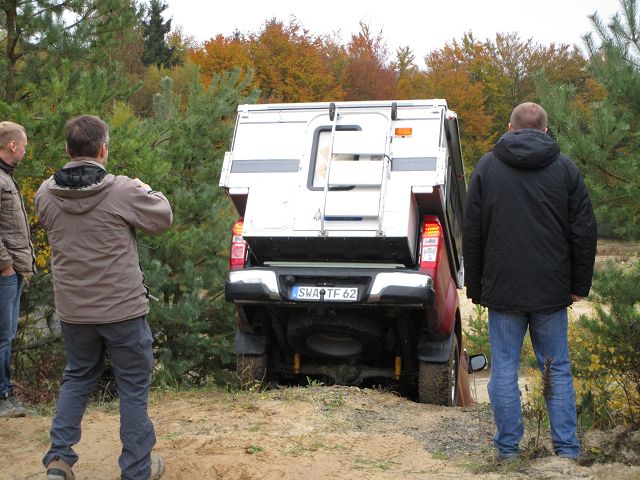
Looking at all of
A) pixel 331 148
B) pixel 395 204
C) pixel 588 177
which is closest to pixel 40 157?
pixel 331 148

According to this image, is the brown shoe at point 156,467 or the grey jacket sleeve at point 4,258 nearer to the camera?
the brown shoe at point 156,467

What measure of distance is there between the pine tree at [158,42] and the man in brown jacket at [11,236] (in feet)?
115

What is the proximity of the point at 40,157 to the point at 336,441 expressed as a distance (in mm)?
4167

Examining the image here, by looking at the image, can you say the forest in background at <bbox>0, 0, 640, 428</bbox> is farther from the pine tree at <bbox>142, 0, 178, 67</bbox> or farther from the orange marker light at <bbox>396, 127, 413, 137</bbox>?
the pine tree at <bbox>142, 0, 178, 67</bbox>

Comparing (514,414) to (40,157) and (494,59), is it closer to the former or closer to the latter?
(40,157)

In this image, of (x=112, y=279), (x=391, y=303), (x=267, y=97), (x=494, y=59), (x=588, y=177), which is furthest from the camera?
(x=494, y=59)

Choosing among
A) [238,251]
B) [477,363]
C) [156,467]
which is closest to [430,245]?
[238,251]

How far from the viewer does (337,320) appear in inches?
287

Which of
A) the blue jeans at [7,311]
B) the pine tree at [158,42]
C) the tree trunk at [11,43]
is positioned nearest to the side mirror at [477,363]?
the blue jeans at [7,311]

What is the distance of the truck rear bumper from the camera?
682 cm

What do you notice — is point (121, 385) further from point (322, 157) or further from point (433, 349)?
point (433, 349)

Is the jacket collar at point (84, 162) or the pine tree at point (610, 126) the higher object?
the pine tree at point (610, 126)

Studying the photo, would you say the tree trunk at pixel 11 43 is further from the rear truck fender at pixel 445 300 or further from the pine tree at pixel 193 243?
the rear truck fender at pixel 445 300

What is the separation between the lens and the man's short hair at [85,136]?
452cm
